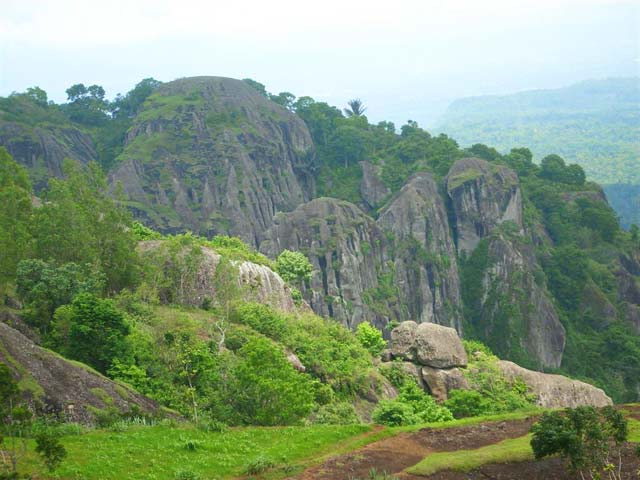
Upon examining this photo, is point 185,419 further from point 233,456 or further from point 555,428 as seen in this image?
point 555,428

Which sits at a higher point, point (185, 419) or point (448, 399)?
point (185, 419)

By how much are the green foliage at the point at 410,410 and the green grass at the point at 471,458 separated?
626 cm

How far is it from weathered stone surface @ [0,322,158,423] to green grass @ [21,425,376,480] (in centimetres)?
150

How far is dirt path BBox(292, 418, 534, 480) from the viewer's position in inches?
853

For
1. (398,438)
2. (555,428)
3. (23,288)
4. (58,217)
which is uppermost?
(58,217)

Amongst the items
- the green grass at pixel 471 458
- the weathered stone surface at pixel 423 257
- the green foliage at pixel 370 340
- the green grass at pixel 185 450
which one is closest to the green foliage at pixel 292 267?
the green foliage at pixel 370 340

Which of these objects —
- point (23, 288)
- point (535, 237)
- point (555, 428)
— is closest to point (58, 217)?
point (23, 288)

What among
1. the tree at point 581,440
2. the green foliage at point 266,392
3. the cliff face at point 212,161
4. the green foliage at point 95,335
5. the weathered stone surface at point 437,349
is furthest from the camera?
the cliff face at point 212,161

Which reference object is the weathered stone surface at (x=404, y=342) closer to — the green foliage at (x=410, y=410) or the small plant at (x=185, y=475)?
the green foliage at (x=410, y=410)

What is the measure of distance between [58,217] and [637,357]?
65.3 metres

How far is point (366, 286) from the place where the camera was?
279 feet

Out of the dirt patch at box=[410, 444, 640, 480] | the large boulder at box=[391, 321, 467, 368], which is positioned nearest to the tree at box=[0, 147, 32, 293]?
the large boulder at box=[391, 321, 467, 368]

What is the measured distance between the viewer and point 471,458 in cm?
2284

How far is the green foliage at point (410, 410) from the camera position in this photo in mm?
30469
